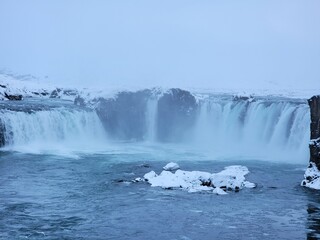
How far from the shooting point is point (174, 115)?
41.8 meters

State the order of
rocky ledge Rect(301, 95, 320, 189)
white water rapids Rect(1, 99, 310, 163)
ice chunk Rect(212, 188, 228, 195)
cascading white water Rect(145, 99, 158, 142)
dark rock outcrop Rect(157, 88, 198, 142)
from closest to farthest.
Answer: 1. ice chunk Rect(212, 188, 228, 195)
2. rocky ledge Rect(301, 95, 320, 189)
3. white water rapids Rect(1, 99, 310, 163)
4. dark rock outcrop Rect(157, 88, 198, 142)
5. cascading white water Rect(145, 99, 158, 142)

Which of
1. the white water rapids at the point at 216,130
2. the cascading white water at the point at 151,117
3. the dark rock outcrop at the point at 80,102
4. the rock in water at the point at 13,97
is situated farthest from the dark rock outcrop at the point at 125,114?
the rock in water at the point at 13,97

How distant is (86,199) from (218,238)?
244 inches

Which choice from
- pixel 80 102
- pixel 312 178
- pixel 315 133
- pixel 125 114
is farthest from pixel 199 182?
pixel 80 102

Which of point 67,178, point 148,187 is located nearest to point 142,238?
point 148,187

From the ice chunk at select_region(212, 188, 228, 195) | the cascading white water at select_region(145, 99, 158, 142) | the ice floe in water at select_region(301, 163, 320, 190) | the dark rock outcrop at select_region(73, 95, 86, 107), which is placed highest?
the dark rock outcrop at select_region(73, 95, 86, 107)

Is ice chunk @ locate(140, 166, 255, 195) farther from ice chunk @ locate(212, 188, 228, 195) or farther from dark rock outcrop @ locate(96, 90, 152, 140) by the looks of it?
dark rock outcrop @ locate(96, 90, 152, 140)

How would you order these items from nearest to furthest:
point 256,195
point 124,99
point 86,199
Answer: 1. point 86,199
2. point 256,195
3. point 124,99

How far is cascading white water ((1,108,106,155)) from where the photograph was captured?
107ft

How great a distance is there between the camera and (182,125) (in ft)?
138

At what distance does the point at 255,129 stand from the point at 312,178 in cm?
1662

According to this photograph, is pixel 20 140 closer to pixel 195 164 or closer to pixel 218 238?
pixel 195 164

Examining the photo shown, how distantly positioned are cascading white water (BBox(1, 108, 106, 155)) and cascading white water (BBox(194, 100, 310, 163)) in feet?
29.8

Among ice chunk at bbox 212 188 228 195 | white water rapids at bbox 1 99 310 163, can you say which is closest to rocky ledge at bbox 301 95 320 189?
ice chunk at bbox 212 188 228 195
